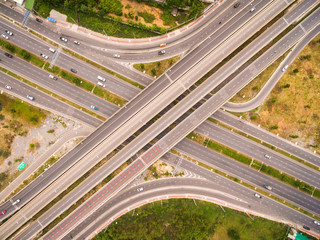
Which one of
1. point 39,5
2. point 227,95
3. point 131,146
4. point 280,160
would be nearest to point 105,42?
point 39,5

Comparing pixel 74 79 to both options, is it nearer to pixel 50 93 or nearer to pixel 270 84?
pixel 50 93

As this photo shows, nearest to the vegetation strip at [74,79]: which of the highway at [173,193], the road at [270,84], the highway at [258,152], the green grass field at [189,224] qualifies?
the highway at [173,193]

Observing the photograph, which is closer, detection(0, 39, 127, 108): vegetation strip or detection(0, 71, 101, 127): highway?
detection(0, 39, 127, 108): vegetation strip

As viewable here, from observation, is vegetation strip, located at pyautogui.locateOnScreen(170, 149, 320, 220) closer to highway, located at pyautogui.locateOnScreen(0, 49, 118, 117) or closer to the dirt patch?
the dirt patch

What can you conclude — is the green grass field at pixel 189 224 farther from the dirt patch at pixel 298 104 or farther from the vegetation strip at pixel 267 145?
the dirt patch at pixel 298 104

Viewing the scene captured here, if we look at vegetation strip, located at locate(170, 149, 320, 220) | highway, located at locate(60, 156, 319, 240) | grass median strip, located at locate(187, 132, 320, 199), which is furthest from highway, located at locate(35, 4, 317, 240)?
grass median strip, located at locate(187, 132, 320, 199)
